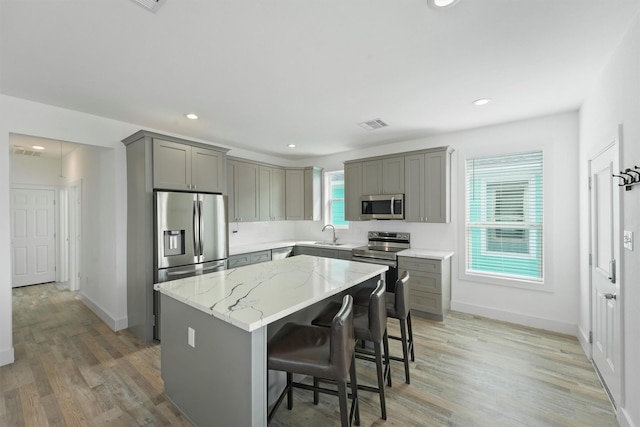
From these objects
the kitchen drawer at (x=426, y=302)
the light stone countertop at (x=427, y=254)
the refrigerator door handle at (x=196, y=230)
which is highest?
the refrigerator door handle at (x=196, y=230)

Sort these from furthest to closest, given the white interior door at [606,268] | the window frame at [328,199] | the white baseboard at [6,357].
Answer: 1. the window frame at [328,199]
2. the white baseboard at [6,357]
3. the white interior door at [606,268]

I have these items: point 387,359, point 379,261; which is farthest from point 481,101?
point 387,359

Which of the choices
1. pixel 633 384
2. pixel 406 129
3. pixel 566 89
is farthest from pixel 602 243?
pixel 406 129

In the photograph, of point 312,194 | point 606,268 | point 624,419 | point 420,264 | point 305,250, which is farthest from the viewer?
point 312,194

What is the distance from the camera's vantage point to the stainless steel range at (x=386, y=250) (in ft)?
13.7

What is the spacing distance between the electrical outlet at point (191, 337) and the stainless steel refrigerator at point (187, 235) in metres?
1.65

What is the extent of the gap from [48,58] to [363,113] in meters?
2.89

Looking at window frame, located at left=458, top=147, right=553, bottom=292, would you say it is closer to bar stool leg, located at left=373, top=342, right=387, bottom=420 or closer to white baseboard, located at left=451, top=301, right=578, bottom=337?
white baseboard, located at left=451, top=301, right=578, bottom=337

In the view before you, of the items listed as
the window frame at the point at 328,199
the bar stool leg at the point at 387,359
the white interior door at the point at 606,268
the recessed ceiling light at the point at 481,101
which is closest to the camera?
the white interior door at the point at 606,268

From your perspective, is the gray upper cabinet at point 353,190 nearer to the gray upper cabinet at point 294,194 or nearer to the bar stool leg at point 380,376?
the gray upper cabinet at point 294,194

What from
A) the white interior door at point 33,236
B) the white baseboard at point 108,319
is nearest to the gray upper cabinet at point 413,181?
the white baseboard at point 108,319

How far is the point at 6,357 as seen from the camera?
2.76 meters

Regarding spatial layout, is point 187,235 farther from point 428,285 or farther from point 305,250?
point 428,285

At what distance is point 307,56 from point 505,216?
337cm
